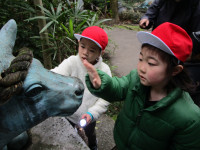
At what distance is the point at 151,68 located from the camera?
3.12ft

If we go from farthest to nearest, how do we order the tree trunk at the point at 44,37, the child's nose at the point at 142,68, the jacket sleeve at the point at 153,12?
the tree trunk at the point at 44,37 → the jacket sleeve at the point at 153,12 → the child's nose at the point at 142,68

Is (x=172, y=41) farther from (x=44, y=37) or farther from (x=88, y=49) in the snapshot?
(x=44, y=37)

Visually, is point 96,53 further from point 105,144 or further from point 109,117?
point 109,117

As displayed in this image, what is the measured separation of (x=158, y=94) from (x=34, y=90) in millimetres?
830

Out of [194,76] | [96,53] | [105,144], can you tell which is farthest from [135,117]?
[105,144]

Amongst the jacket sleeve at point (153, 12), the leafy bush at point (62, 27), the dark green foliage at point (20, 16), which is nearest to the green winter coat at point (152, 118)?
the jacket sleeve at point (153, 12)

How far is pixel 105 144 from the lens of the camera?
211 cm

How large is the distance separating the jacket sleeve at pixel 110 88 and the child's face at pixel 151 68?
241 millimetres

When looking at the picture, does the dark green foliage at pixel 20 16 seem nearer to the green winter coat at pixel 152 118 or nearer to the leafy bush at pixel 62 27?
the leafy bush at pixel 62 27

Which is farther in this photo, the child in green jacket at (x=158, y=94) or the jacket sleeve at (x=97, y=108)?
the jacket sleeve at (x=97, y=108)

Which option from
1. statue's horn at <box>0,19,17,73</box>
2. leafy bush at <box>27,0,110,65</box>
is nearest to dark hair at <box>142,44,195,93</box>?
statue's horn at <box>0,19,17,73</box>

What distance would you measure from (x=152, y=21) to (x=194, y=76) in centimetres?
90

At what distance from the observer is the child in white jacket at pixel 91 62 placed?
1371mm

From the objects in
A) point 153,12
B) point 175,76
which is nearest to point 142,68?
point 175,76
